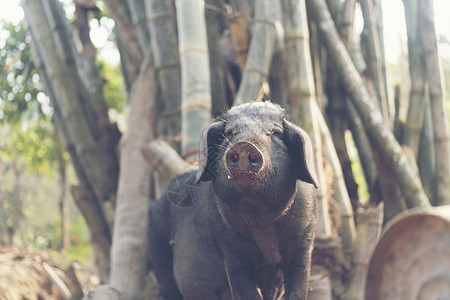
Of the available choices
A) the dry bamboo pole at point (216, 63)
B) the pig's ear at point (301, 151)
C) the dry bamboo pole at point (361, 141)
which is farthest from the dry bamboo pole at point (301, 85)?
the dry bamboo pole at point (361, 141)

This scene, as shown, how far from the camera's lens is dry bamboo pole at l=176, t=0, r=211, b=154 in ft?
11.7

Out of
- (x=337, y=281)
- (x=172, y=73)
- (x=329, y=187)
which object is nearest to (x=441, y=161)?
(x=329, y=187)

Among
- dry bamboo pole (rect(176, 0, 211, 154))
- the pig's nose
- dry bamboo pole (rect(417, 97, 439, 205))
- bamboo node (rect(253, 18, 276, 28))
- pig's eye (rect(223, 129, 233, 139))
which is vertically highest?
bamboo node (rect(253, 18, 276, 28))

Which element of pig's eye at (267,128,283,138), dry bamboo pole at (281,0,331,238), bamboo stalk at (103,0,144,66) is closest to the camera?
pig's eye at (267,128,283,138)

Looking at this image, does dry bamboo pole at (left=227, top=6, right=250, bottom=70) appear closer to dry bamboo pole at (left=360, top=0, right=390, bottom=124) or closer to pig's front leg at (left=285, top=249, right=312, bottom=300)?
dry bamboo pole at (left=360, top=0, right=390, bottom=124)

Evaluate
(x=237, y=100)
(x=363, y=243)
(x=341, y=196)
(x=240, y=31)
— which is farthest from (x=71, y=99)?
(x=363, y=243)

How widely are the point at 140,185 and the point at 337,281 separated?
1720 millimetres

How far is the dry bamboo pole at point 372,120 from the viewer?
14.4 ft

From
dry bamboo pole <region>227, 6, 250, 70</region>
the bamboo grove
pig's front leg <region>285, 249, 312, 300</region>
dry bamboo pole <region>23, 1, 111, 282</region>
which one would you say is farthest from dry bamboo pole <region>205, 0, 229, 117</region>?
pig's front leg <region>285, 249, 312, 300</region>

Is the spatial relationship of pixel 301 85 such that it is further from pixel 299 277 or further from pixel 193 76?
pixel 299 277

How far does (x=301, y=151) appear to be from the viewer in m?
2.22

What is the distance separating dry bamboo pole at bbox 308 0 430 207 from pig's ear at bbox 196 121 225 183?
2444 mm

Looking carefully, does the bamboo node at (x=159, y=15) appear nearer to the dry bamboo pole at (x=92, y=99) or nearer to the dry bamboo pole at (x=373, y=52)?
the dry bamboo pole at (x=92, y=99)

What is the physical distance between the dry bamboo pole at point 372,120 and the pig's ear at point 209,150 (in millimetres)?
2444
